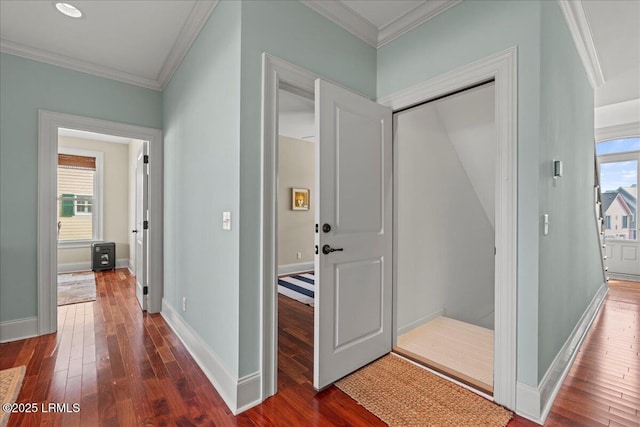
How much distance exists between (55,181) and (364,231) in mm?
3138

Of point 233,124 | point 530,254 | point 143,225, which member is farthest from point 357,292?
point 143,225

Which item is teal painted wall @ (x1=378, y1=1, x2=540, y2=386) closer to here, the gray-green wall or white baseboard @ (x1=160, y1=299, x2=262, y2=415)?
the gray-green wall

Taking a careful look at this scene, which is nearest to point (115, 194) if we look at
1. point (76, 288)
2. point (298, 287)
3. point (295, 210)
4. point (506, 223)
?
point (76, 288)

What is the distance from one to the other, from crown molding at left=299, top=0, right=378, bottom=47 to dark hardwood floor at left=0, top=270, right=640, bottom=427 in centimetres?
270

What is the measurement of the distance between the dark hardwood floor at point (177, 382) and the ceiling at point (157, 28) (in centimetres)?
270

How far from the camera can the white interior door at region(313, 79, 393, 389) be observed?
195 centimetres

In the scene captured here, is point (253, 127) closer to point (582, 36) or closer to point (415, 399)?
point (415, 399)

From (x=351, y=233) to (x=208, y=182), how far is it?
3.82ft

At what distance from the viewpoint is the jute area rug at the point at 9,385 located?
172cm

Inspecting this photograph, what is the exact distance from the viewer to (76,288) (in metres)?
4.60

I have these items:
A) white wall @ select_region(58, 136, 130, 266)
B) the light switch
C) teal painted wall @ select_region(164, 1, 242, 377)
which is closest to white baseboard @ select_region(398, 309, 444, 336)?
teal painted wall @ select_region(164, 1, 242, 377)

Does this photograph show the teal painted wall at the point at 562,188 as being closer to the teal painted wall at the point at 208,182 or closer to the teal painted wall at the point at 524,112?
the teal painted wall at the point at 524,112

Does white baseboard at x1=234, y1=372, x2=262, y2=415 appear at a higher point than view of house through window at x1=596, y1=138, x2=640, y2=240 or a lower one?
lower

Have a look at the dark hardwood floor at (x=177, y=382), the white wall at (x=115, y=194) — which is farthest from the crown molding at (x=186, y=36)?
the white wall at (x=115, y=194)
